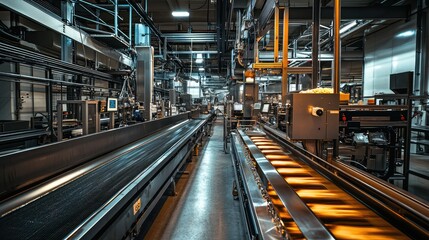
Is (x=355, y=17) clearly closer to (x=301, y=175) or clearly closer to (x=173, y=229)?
(x=301, y=175)

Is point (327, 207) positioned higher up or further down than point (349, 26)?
further down

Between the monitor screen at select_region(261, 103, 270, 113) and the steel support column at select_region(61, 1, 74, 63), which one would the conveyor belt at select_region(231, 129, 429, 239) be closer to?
the monitor screen at select_region(261, 103, 270, 113)

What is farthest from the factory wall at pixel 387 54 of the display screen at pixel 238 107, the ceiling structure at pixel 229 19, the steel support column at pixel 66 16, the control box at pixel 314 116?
the steel support column at pixel 66 16

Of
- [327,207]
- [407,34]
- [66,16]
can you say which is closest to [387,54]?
[407,34]

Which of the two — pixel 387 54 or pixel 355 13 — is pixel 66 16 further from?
pixel 387 54

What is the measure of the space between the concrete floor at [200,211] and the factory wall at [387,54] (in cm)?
463

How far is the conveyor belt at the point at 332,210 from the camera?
3.55 feet

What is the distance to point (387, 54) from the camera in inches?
236

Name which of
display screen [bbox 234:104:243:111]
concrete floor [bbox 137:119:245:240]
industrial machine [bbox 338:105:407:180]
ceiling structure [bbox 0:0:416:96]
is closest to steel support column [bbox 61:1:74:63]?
ceiling structure [bbox 0:0:416:96]

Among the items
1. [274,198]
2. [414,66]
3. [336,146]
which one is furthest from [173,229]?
[414,66]

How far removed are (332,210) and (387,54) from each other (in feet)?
20.4

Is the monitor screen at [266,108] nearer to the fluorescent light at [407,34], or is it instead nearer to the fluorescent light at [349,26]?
the fluorescent light at [349,26]

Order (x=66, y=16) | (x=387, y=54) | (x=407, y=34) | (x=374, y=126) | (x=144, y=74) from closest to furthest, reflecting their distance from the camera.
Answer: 1. (x=374, y=126)
2. (x=66, y=16)
3. (x=144, y=74)
4. (x=407, y=34)
5. (x=387, y=54)

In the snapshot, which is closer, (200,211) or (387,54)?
(200,211)
